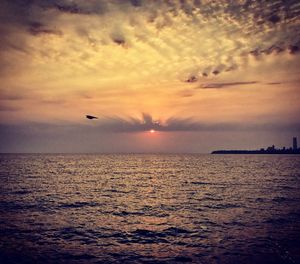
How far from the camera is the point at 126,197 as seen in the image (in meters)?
37.4

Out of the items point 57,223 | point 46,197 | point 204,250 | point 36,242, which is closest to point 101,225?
point 57,223

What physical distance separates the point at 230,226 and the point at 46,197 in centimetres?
2595

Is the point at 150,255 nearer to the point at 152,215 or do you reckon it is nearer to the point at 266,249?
the point at 266,249

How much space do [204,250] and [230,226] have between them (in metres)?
6.38

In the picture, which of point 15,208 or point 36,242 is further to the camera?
point 15,208

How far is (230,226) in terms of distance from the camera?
848 inches

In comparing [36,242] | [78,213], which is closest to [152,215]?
[78,213]

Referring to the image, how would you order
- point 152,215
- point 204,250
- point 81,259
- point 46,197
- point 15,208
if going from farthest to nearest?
1. point 46,197
2. point 15,208
3. point 152,215
4. point 204,250
5. point 81,259

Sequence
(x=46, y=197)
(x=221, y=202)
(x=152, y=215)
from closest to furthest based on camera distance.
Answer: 1. (x=152, y=215)
2. (x=221, y=202)
3. (x=46, y=197)

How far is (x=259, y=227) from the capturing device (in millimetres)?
21219

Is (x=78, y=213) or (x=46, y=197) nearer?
(x=78, y=213)

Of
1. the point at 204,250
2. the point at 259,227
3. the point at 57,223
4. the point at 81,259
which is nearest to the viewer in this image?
the point at 81,259

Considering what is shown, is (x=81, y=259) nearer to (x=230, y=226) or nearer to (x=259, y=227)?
(x=230, y=226)

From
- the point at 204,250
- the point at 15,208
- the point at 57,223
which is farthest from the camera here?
the point at 15,208
